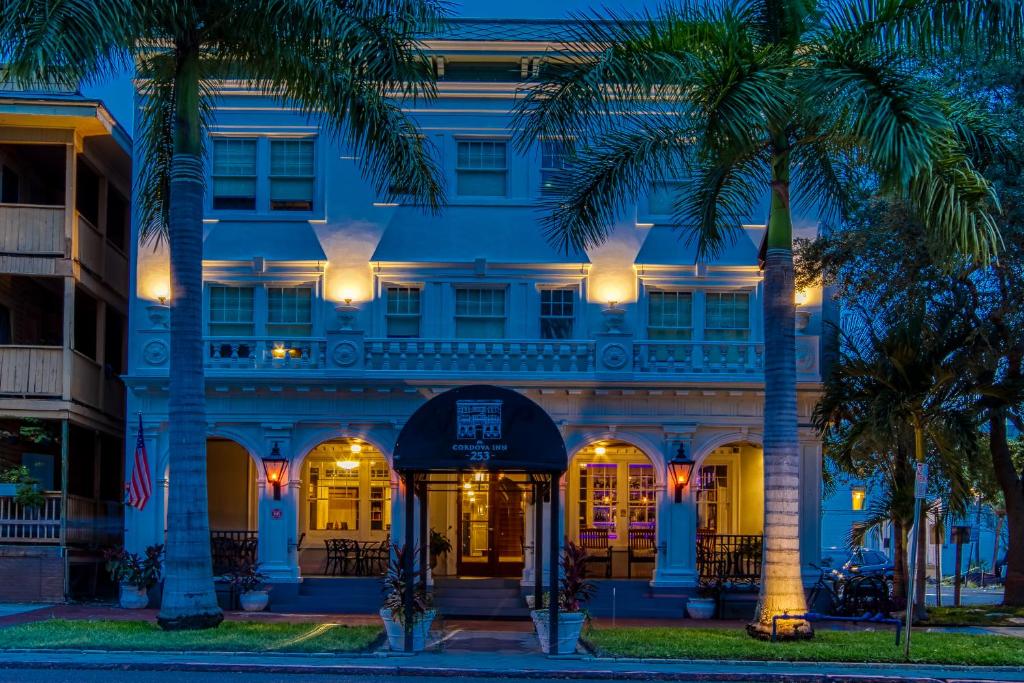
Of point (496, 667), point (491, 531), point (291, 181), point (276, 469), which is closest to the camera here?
point (496, 667)

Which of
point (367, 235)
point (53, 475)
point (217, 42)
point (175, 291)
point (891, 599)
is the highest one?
point (217, 42)

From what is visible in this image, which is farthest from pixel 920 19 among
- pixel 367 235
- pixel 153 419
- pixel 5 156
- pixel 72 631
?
pixel 5 156

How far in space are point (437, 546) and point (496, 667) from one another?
34.0 ft

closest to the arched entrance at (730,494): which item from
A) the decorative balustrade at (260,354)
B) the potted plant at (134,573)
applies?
the decorative balustrade at (260,354)

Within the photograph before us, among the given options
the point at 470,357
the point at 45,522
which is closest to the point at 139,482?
the point at 45,522

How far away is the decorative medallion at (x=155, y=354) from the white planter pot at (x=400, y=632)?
9930mm

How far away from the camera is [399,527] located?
979 inches

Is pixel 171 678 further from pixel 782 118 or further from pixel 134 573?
pixel 782 118

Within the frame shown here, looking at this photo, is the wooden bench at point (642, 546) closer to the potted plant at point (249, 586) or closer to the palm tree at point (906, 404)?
the palm tree at point (906, 404)

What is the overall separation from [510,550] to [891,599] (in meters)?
7.95

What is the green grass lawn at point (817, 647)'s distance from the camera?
636 inches

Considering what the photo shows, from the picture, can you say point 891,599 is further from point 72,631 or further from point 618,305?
point 72,631

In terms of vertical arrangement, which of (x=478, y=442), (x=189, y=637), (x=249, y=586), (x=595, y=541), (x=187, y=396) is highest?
(x=187, y=396)

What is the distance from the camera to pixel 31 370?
25562 millimetres
